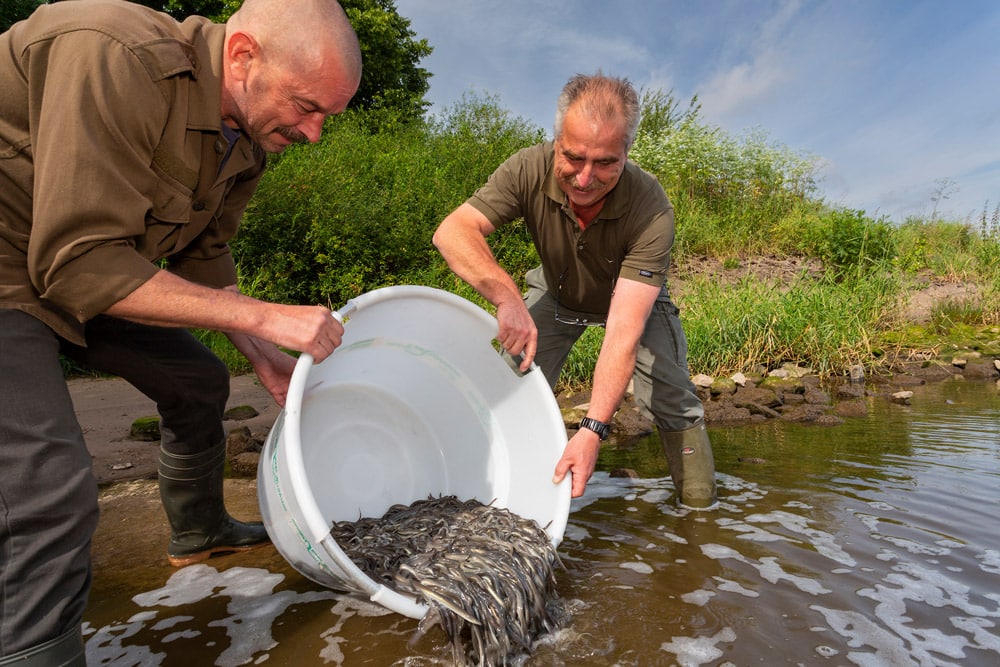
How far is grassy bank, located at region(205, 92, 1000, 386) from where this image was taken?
7051mm

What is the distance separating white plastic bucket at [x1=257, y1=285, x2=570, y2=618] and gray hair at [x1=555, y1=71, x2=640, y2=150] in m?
0.91

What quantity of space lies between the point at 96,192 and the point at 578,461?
1702 millimetres

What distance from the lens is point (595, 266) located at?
329cm

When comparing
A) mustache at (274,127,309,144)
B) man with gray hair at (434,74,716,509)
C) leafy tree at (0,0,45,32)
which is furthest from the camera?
leafy tree at (0,0,45,32)

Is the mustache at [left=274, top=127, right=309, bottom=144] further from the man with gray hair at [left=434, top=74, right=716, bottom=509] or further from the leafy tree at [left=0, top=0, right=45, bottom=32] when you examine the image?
the leafy tree at [left=0, top=0, right=45, bottom=32]

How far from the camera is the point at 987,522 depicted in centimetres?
323

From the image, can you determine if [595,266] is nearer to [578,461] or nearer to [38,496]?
[578,461]

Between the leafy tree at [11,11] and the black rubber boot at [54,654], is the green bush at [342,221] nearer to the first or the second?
the black rubber boot at [54,654]

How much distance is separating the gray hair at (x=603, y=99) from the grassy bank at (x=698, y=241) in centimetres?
373

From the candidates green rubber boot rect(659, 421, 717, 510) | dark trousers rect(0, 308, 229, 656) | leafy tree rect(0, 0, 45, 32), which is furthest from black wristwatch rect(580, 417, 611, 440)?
leafy tree rect(0, 0, 45, 32)

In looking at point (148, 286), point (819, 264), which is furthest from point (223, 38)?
point (819, 264)

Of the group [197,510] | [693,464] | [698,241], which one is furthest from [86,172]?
[698,241]

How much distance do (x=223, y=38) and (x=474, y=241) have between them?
1309mm

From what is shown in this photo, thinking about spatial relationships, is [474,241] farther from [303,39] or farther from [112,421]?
[112,421]
